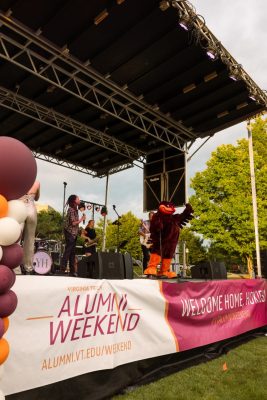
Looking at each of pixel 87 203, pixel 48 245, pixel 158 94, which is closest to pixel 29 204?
pixel 158 94

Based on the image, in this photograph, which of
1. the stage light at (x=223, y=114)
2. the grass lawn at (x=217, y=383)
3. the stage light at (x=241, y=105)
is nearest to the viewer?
the grass lawn at (x=217, y=383)

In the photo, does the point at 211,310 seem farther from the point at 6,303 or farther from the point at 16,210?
the point at 16,210

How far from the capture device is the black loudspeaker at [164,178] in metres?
11.1

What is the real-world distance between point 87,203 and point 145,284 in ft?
33.1

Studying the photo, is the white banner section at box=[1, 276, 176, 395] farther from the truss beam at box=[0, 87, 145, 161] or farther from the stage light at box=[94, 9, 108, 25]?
the truss beam at box=[0, 87, 145, 161]

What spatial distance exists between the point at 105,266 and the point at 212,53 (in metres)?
5.55

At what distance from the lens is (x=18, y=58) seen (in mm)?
7305

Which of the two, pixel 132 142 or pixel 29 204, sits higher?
pixel 132 142

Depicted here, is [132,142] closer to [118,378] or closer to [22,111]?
[22,111]

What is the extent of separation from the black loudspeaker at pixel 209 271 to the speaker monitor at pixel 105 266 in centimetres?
203

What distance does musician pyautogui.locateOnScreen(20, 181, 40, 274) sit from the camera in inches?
143

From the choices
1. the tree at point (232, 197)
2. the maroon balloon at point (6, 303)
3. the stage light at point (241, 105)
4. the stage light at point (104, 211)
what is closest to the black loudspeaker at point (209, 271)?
the maroon balloon at point (6, 303)

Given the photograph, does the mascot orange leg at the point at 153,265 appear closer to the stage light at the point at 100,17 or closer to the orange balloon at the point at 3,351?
the orange balloon at the point at 3,351

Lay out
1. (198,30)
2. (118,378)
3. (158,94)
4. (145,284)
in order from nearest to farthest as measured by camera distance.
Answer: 1. (118,378)
2. (145,284)
3. (198,30)
4. (158,94)
